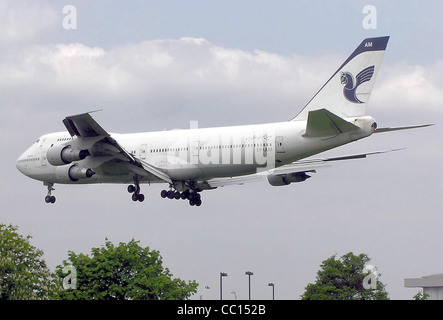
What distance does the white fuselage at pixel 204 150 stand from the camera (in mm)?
51406

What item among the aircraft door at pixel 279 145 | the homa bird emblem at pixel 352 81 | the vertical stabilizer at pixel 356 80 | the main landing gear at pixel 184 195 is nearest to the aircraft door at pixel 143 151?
the main landing gear at pixel 184 195

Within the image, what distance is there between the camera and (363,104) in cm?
5169

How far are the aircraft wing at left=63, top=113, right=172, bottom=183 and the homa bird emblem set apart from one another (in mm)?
12198

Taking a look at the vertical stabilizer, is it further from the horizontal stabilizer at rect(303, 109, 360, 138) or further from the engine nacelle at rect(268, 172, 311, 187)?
the engine nacelle at rect(268, 172, 311, 187)

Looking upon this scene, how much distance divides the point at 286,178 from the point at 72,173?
12.7 metres

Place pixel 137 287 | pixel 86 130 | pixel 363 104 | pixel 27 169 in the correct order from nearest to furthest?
pixel 363 104, pixel 86 130, pixel 27 169, pixel 137 287

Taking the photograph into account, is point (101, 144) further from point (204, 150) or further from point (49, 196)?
point (49, 196)

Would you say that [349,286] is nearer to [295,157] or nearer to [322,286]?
[322,286]

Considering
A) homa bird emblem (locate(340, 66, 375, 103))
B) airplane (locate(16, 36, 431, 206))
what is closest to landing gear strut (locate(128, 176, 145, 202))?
airplane (locate(16, 36, 431, 206))

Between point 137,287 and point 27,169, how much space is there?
12914mm

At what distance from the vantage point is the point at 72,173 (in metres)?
→ 58.3

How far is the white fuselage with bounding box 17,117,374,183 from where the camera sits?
51406 millimetres

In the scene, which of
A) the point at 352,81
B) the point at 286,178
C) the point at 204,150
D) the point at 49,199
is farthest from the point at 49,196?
the point at 352,81
